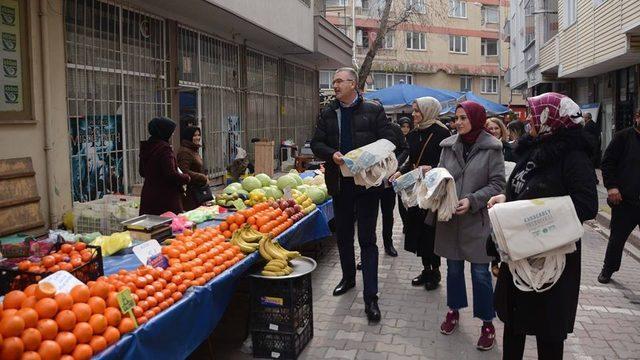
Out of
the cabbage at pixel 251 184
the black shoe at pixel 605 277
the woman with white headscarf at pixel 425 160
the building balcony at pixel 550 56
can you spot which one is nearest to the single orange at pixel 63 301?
the woman with white headscarf at pixel 425 160

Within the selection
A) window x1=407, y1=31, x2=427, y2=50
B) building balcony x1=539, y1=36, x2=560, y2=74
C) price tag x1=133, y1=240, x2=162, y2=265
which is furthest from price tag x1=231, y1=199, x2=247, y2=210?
window x1=407, y1=31, x2=427, y2=50

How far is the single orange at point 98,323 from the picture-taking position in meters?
2.70

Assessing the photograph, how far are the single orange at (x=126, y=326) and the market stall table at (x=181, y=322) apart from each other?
0.10 feet

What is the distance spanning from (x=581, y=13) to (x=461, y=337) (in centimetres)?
1564

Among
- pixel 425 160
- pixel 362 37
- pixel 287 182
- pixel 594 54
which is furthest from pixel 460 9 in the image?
pixel 425 160

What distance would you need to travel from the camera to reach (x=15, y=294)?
105 inches

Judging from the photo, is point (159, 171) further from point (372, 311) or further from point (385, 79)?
point (385, 79)

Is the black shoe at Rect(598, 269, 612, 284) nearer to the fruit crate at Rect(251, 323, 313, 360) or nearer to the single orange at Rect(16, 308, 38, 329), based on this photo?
the fruit crate at Rect(251, 323, 313, 360)

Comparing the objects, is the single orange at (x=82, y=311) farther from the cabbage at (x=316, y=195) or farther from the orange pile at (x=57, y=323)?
the cabbage at (x=316, y=195)

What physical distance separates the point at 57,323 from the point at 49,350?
7.7 inches

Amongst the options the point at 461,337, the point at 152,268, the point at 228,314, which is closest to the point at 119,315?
the point at 152,268

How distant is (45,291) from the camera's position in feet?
8.91

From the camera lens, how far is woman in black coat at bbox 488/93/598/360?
121 inches

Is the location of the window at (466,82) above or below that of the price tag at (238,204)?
above
